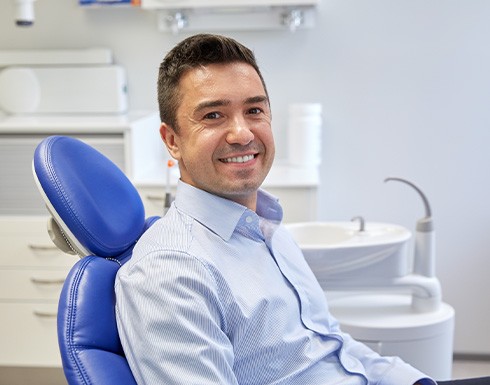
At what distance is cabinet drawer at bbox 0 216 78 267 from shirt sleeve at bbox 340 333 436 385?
121 centimetres

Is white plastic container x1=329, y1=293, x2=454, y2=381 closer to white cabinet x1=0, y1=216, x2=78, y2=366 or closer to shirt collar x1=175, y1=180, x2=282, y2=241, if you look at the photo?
shirt collar x1=175, y1=180, x2=282, y2=241

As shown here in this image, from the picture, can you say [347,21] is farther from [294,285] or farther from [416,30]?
[294,285]

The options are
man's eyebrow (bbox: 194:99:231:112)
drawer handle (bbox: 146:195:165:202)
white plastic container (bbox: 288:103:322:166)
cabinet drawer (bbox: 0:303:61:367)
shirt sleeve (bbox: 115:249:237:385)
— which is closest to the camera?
shirt sleeve (bbox: 115:249:237:385)

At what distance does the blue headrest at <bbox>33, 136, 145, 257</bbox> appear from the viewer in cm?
121

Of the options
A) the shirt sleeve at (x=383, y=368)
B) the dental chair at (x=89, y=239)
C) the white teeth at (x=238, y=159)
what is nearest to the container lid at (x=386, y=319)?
the shirt sleeve at (x=383, y=368)

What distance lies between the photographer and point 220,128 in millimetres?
1214

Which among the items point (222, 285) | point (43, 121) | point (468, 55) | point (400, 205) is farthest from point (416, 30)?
point (222, 285)

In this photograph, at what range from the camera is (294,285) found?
4.23 feet

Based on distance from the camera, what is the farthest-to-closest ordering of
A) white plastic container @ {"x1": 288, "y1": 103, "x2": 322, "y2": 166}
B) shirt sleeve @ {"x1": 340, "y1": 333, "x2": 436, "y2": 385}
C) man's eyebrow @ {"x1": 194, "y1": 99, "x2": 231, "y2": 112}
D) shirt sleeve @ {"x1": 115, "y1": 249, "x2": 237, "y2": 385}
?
white plastic container @ {"x1": 288, "y1": 103, "x2": 322, "y2": 166} → shirt sleeve @ {"x1": 340, "y1": 333, "x2": 436, "y2": 385} → man's eyebrow @ {"x1": 194, "y1": 99, "x2": 231, "y2": 112} → shirt sleeve @ {"x1": 115, "y1": 249, "x2": 237, "y2": 385}

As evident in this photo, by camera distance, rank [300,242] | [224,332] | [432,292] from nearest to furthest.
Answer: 1. [224,332]
2. [432,292]
3. [300,242]

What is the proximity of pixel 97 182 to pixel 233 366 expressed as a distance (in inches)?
16.8

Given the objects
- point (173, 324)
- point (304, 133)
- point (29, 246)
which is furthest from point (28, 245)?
point (173, 324)

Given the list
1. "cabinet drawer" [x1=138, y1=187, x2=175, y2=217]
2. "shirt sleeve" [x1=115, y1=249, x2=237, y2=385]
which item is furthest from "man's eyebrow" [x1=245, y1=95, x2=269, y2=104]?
"cabinet drawer" [x1=138, y1=187, x2=175, y2=217]

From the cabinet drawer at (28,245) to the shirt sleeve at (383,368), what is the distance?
1.21 metres
